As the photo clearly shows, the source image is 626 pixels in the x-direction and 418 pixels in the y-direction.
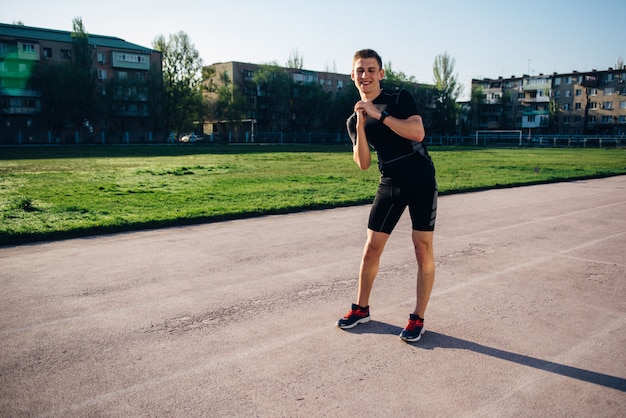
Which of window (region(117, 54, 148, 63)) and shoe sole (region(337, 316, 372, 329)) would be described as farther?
window (region(117, 54, 148, 63))

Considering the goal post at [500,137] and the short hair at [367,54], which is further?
the goal post at [500,137]

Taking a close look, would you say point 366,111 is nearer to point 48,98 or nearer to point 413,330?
point 413,330

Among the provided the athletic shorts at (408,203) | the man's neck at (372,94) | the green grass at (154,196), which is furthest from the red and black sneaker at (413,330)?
the green grass at (154,196)

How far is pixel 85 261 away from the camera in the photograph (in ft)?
20.9

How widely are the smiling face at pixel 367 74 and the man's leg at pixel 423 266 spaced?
3.98ft

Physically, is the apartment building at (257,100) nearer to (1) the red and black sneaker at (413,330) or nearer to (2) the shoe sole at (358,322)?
(2) the shoe sole at (358,322)

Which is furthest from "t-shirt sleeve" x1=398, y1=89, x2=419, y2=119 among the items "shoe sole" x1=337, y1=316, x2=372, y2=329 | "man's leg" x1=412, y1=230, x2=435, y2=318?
"shoe sole" x1=337, y1=316, x2=372, y2=329

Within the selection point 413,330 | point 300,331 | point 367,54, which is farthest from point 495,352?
point 367,54

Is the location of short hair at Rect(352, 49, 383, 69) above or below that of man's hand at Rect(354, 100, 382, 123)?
above

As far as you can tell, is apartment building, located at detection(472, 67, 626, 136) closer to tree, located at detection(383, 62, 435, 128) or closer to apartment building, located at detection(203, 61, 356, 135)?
tree, located at detection(383, 62, 435, 128)

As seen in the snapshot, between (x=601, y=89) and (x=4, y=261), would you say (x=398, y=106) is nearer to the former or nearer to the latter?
(x=4, y=261)

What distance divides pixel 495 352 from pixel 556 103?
10502cm

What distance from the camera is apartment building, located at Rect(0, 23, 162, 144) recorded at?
A: 63.8 metres

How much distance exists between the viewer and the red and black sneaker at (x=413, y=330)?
12.7 feet
